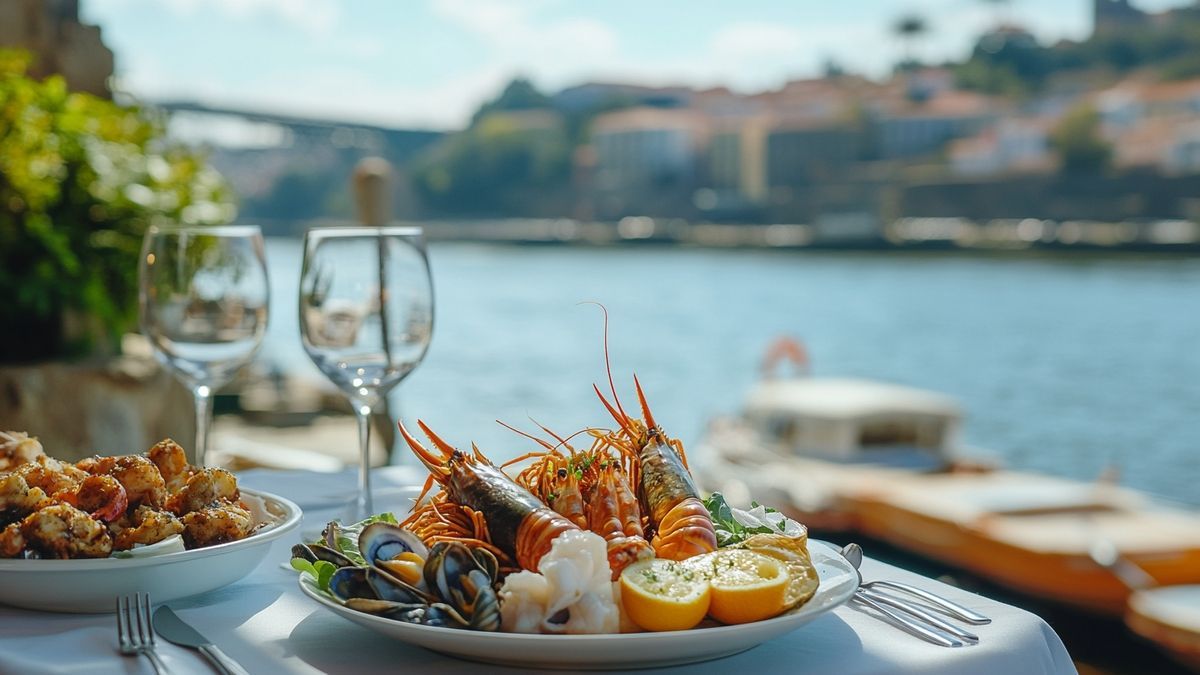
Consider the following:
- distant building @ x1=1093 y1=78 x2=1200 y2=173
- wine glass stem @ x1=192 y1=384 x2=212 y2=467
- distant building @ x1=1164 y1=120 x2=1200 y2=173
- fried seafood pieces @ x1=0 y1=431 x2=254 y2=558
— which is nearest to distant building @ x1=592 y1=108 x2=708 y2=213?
distant building @ x1=1093 y1=78 x2=1200 y2=173

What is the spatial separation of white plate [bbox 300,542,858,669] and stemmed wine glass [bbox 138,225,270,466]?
588mm

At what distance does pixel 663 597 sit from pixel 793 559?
0.14m

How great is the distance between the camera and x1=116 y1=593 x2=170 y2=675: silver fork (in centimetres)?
90

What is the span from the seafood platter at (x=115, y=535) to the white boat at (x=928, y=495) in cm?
684

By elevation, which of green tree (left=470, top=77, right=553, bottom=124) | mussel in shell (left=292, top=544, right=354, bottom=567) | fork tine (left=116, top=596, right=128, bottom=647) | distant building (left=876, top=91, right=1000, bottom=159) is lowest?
fork tine (left=116, top=596, right=128, bottom=647)

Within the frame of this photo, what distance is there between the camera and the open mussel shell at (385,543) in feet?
3.10

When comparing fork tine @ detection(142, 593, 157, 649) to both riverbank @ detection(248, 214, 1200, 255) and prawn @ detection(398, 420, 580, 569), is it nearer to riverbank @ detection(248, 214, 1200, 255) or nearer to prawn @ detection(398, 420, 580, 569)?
prawn @ detection(398, 420, 580, 569)

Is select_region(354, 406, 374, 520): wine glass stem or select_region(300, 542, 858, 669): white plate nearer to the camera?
select_region(300, 542, 858, 669): white plate

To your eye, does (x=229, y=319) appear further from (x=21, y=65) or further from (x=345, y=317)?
(x=21, y=65)

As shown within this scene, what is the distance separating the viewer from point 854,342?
37031mm

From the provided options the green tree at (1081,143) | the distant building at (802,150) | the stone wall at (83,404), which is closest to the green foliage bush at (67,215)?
the stone wall at (83,404)

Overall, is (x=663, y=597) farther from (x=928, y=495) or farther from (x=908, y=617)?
(x=928, y=495)

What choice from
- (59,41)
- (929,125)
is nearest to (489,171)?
(929,125)

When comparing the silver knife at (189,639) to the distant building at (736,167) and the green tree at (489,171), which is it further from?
the green tree at (489,171)
